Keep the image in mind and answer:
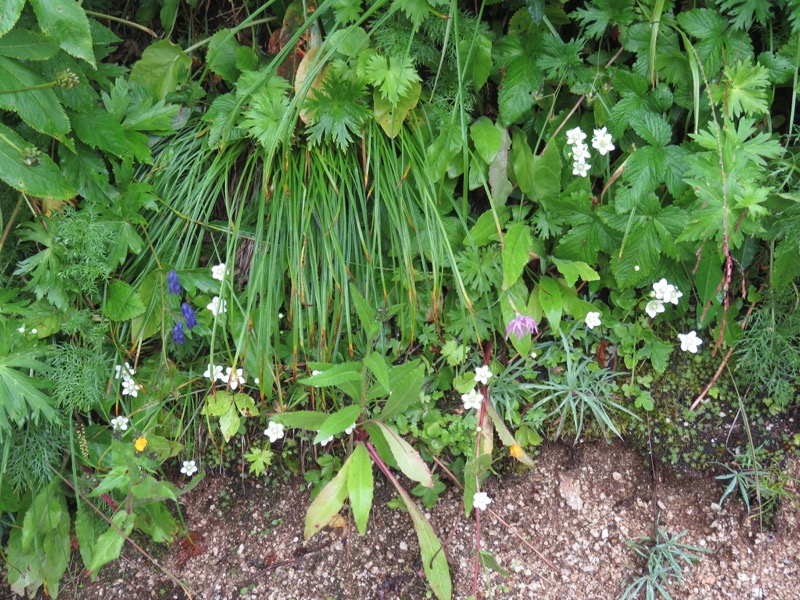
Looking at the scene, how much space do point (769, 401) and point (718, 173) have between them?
2.62 feet

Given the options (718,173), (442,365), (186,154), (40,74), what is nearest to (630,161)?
(718,173)

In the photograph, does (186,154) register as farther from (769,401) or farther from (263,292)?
(769,401)

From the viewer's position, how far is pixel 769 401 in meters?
1.85

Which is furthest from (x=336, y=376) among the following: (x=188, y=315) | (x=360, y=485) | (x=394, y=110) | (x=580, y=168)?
(x=580, y=168)

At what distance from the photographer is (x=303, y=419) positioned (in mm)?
1674

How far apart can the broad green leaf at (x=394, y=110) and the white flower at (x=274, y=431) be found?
3.11 feet

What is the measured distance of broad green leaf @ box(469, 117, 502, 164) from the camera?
5.82ft

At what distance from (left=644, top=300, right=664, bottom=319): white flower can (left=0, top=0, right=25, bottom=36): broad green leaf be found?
72.0 inches

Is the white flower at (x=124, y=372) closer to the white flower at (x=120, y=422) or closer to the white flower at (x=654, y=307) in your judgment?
the white flower at (x=120, y=422)

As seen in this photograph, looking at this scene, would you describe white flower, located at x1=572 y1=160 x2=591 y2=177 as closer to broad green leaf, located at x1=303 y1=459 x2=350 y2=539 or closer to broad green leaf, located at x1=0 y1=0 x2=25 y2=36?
broad green leaf, located at x1=303 y1=459 x2=350 y2=539

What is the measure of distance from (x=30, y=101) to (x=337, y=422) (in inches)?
46.6

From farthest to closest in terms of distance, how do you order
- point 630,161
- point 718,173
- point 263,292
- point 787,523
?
point 263,292 → point 787,523 → point 630,161 → point 718,173

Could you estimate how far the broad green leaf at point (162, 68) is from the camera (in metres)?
2.00

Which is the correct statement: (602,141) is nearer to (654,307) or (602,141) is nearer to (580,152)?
(580,152)
